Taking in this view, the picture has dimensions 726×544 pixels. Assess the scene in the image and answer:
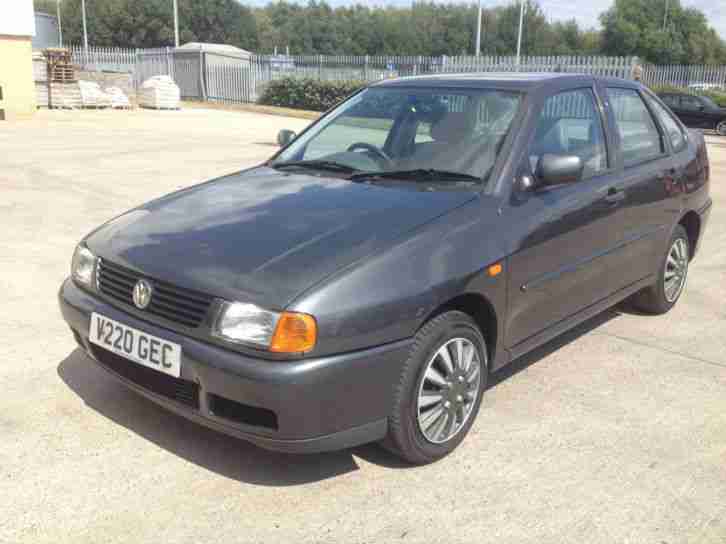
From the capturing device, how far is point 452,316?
3.20 meters

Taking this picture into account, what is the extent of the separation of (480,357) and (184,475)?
138 centimetres

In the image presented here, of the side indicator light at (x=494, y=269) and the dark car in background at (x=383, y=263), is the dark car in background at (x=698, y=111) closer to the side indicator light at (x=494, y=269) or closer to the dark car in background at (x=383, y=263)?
the dark car in background at (x=383, y=263)

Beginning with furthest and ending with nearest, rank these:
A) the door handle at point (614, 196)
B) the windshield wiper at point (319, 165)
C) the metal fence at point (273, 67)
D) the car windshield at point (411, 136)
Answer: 1. the metal fence at point (273, 67)
2. the door handle at point (614, 196)
3. the windshield wiper at point (319, 165)
4. the car windshield at point (411, 136)

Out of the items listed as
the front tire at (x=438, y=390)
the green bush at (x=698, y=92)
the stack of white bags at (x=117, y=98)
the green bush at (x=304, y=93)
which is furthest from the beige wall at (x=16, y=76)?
the green bush at (x=698, y=92)

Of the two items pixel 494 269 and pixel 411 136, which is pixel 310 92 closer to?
pixel 411 136

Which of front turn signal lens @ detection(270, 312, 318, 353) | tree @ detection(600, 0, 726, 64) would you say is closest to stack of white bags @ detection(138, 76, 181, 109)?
front turn signal lens @ detection(270, 312, 318, 353)

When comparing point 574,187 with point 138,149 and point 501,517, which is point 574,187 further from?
point 138,149

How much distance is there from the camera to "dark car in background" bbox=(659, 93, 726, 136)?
24.9 meters

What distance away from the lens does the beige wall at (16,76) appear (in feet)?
62.8

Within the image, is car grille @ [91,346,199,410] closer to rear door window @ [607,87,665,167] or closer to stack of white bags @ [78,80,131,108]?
rear door window @ [607,87,665,167]

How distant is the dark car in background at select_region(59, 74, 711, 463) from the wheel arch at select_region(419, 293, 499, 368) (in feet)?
0.03

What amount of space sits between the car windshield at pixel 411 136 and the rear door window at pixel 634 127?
995mm

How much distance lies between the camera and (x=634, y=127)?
16.0ft

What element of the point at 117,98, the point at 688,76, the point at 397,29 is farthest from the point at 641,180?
the point at 397,29
